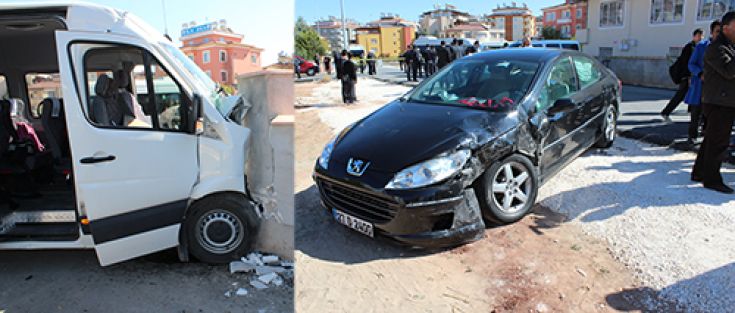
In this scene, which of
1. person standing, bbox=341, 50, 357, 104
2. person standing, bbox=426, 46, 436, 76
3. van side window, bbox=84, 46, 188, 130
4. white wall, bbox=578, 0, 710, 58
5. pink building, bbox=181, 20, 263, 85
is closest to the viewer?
pink building, bbox=181, 20, 263, 85

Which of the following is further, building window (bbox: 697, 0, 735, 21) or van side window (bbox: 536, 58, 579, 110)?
building window (bbox: 697, 0, 735, 21)

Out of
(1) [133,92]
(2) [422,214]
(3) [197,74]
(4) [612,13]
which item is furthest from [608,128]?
(4) [612,13]

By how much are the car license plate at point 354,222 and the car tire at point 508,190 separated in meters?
0.89

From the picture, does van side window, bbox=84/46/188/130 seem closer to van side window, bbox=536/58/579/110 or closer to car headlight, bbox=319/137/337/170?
car headlight, bbox=319/137/337/170

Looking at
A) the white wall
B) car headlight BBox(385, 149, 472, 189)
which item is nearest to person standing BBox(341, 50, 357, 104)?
car headlight BBox(385, 149, 472, 189)

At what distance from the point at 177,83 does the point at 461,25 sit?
34425 millimetres

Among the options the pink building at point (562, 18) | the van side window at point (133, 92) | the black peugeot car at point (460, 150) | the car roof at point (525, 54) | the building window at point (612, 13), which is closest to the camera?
the black peugeot car at point (460, 150)

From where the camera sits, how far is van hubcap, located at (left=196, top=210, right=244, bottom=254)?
3.84 meters

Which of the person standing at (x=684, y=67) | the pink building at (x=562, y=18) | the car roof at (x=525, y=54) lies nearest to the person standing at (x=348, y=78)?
the person standing at (x=684, y=67)

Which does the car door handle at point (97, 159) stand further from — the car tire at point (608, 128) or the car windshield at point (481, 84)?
the car tire at point (608, 128)

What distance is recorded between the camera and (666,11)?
20.2m

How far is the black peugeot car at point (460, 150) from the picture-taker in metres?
3.33

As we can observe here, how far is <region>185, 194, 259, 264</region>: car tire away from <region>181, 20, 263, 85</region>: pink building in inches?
38.5

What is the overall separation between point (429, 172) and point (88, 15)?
2.54 metres
